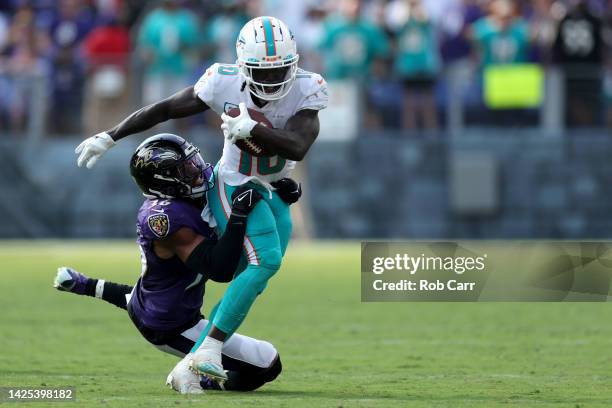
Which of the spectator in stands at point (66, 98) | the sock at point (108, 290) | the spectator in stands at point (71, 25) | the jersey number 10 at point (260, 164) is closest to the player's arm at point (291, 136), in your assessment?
the jersey number 10 at point (260, 164)

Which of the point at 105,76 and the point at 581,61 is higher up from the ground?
the point at 581,61

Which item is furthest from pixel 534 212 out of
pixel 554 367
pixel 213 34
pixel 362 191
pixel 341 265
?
pixel 554 367

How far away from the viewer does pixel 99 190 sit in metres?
17.8

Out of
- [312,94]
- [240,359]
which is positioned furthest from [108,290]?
[312,94]

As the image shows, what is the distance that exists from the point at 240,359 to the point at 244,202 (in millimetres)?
861

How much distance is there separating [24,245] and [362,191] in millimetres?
4341

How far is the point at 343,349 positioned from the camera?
9.10 metres

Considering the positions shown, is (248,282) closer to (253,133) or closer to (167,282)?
(167,282)

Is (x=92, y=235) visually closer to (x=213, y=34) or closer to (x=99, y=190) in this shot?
(x=99, y=190)

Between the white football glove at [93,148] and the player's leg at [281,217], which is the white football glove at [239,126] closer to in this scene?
the player's leg at [281,217]

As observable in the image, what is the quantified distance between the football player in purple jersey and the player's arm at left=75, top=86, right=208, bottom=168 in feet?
0.94

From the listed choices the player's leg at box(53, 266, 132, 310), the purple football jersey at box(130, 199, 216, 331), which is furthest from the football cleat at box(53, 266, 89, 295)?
the purple football jersey at box(130, 199, 216, 331)

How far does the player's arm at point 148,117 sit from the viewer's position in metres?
7.54

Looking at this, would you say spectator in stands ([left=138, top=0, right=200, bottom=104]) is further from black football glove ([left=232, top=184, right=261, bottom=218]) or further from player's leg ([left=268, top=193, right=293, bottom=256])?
black football glove ([left=232, top=184, right=261, bottom=218])
